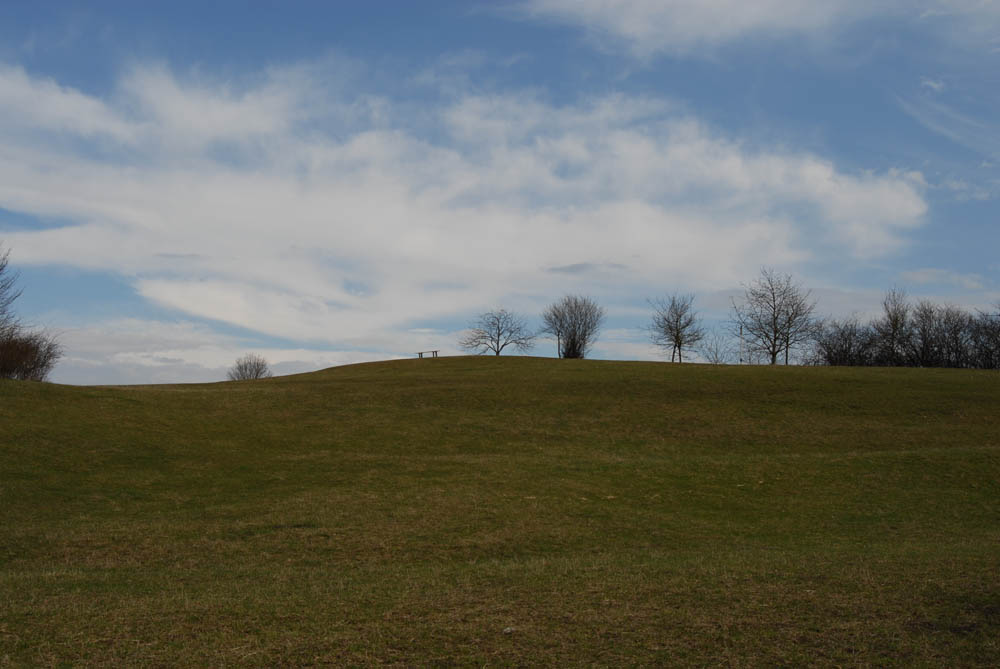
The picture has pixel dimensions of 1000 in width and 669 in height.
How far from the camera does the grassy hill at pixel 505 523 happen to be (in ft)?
25.4

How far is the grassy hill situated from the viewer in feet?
25.4

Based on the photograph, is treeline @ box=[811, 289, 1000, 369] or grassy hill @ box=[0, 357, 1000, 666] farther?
treeline @ box=[811, 289, 1000, 369]

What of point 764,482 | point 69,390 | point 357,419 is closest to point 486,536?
point 764,482

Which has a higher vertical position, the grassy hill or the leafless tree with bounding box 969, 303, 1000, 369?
the leafless tree with bounding box 969, 303, 1000, 369

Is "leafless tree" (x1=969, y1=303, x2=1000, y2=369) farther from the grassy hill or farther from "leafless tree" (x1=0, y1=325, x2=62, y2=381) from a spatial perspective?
"leafless tree" (x1=0, y1=325, x2=62, y2=381)

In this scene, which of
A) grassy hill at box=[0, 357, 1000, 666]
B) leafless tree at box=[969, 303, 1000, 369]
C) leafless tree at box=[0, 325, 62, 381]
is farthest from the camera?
leafless tree at box=[969, 303, 1000, 369]

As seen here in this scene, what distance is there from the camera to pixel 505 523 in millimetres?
17078

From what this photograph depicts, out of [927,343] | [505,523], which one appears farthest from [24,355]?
[927,343]

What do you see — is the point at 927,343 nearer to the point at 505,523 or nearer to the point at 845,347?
the point at 845,347

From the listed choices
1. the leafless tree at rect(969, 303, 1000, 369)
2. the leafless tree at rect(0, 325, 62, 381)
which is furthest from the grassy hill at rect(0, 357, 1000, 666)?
the leafless tree at rect(969, 303, 1000, 369)

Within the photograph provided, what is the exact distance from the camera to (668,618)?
835cm

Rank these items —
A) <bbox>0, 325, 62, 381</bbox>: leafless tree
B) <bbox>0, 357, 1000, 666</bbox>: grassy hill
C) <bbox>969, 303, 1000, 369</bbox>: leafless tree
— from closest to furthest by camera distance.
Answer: <bbox>0, 357, 1000, 666</bbox>: grassy hill < <bbox>0, 325, 62, 381</bbox>: leafless tree < <bbox>969, 303, 1000, 369</bbox>: leafless tree

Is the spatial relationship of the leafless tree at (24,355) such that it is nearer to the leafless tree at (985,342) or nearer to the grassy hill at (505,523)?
the grassy hill at (505,523)

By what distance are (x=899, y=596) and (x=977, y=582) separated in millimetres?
1612
